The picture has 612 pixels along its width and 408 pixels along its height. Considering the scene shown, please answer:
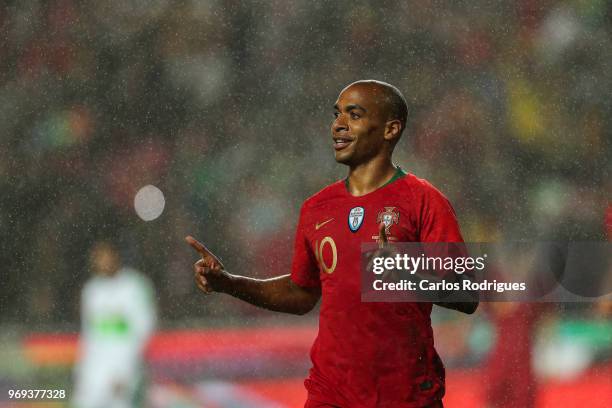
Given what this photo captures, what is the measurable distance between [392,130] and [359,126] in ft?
0.43

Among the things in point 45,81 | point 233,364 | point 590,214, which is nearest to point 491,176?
point 590,214

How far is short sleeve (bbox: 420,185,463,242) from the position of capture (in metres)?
2.75

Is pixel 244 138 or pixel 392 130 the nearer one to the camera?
pixel 392 130

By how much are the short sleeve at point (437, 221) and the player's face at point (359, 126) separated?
0.28 metres

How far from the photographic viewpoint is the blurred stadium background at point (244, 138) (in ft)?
26.6

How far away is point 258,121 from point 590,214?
334 centimetres

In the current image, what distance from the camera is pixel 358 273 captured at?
2.83 metres

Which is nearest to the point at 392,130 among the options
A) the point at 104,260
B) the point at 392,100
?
the point at 392,100

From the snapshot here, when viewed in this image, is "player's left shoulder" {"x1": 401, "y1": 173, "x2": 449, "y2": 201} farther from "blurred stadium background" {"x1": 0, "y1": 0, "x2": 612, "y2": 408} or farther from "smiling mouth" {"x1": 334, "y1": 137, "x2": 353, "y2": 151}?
"blurred stadium background" {"x1": 0, "y1": 0, "x2": 612, "y2": 408}

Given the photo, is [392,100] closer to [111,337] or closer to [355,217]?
[355,217]

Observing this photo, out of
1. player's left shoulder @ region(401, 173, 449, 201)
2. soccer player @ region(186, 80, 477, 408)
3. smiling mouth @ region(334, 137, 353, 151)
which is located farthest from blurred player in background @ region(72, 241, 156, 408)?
player's left shoulder @ region(401, 173, 449, 201)

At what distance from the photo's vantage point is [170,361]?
24.7ft

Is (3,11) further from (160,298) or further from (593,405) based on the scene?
(593,405)

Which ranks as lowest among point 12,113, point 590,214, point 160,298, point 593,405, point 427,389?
point 427,389
